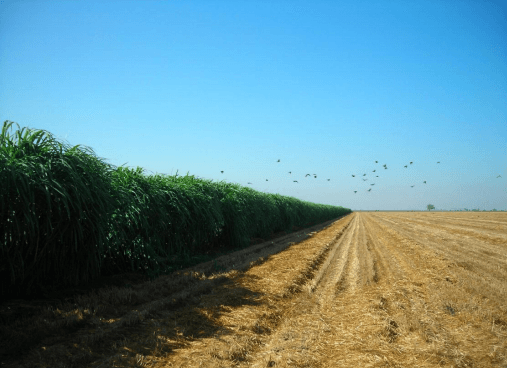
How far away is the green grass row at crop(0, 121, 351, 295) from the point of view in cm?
428

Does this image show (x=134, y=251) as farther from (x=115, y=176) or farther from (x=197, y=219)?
(x=197, y=219)

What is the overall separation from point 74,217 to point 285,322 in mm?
4030

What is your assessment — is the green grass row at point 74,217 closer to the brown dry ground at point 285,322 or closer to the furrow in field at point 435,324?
the brown dry ground at point 285,322

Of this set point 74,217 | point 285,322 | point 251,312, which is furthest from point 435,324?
point 74,217

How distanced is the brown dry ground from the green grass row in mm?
802

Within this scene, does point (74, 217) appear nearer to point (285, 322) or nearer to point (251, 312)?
point (251, 312)

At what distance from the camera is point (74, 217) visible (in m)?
4.91

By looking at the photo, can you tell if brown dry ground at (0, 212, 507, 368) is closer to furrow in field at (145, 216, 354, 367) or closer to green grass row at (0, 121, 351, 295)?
furrow in field at (145, 216, 354, 367)

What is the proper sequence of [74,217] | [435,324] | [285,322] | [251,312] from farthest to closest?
[74,217] < [251,312] < [285,322] < [435,324]

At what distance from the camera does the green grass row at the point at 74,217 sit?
4.28m

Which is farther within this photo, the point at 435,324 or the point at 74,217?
the point at 74,217

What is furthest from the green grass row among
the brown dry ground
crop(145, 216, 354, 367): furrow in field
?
crop(145, 216, 354, 367): furrow in field

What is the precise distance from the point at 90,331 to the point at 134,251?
308cm

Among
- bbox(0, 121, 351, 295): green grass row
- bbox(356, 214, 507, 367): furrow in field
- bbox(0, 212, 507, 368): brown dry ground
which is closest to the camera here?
bbox(0, 212, 507, 368): brown dry ground
